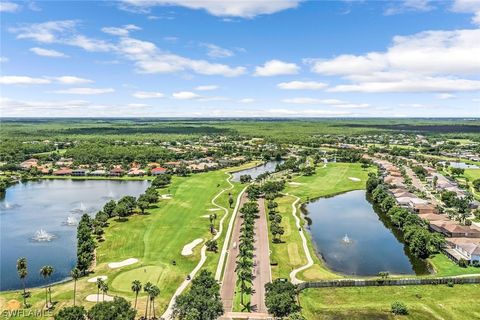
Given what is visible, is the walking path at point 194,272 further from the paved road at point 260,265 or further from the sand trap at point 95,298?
the sand trap at point 95,298

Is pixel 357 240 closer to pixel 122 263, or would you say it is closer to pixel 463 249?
pixel 463 249

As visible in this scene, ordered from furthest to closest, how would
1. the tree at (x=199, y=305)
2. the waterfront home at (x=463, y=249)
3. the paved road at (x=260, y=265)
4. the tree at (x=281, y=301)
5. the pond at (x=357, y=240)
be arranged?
1. the pond at (x=357, y=240)
2. the waterfront home at (x=463, y=249)
3. the paved road at (x=260, y=265)
4. the tree at (x=281, y=301)
5. the tree at (x=199, y=305)

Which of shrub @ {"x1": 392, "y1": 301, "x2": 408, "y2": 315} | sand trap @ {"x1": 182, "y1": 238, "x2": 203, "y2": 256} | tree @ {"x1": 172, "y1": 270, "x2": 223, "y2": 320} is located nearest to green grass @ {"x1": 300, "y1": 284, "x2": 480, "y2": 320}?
shrub @ {"x1": 392, "y1": 301, "x2": 408, "y2": 315}

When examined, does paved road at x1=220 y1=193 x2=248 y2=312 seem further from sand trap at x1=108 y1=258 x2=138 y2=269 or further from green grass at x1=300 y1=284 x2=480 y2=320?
sand trap at x1=108 y1=258 x2=138 y2=269

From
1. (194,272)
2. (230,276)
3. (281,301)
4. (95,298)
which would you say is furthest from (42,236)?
(281,301)

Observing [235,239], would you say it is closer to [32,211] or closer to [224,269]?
[224,269]

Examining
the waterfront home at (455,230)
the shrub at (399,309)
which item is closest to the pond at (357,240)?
the waterfront home at (455,230)
